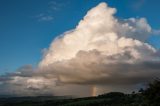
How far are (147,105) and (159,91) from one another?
338 inches

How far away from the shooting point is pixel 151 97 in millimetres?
123500

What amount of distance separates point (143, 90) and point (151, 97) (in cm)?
551

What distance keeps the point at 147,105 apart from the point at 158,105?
18.1 ft

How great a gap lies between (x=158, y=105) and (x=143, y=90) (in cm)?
951

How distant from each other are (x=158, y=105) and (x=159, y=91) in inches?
218

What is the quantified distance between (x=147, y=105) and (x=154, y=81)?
33.4 ft

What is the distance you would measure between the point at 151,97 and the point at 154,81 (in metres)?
6.56

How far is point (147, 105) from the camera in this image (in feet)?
412

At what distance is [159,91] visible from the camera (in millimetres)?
121000

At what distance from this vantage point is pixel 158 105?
4776 inches

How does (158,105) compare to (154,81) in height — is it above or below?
below

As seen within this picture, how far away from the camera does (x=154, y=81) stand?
125 m

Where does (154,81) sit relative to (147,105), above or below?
above
